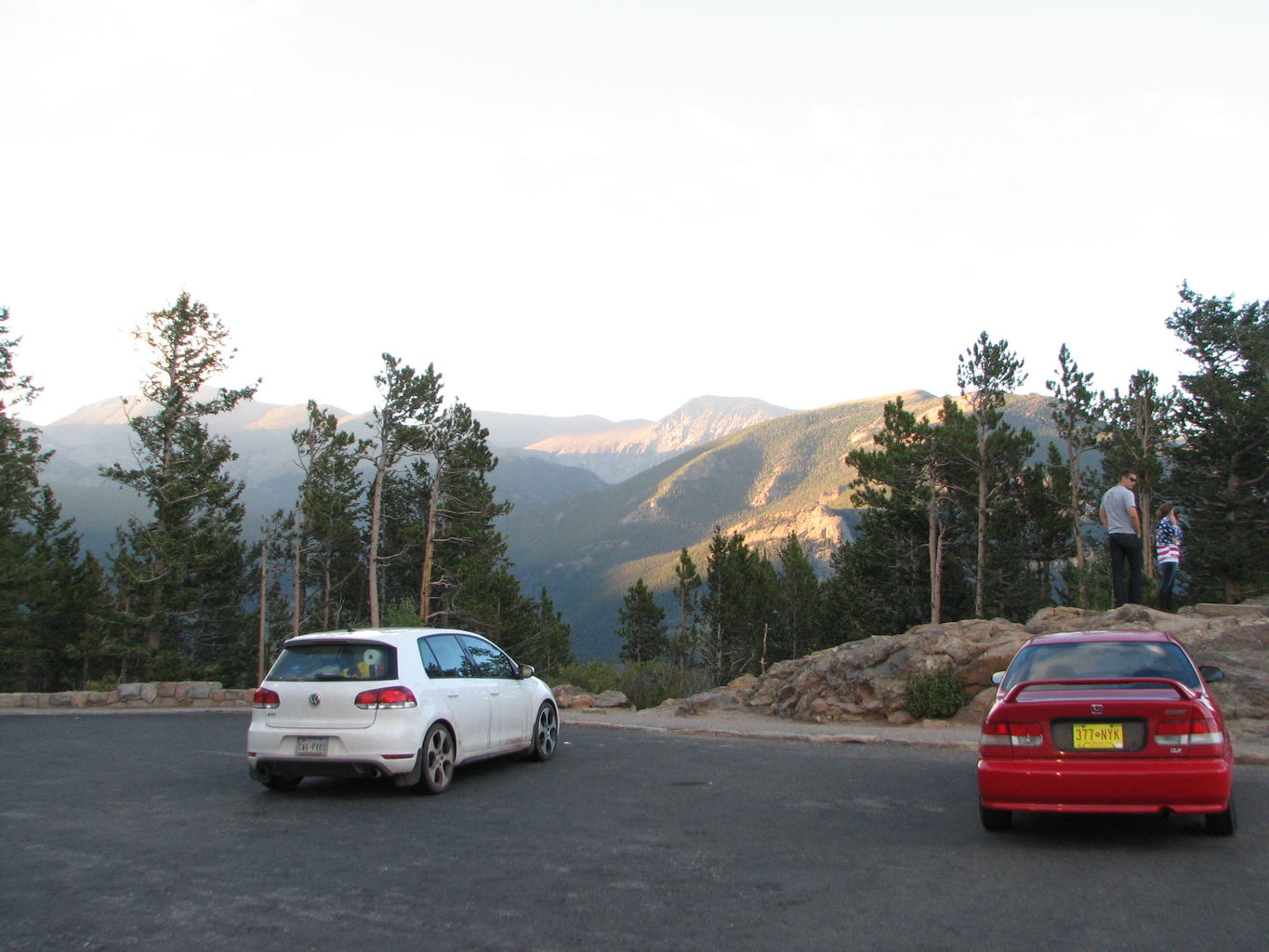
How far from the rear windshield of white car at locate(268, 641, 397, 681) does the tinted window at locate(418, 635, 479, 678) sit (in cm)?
49

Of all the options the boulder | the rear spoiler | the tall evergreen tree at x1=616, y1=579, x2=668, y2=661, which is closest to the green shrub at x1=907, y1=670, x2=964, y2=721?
the boulder

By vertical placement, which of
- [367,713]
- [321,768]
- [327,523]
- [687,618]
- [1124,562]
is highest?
[327,523]

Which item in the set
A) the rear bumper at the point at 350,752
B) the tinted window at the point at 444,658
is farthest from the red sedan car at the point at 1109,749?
the tinted window at the point at 444,658

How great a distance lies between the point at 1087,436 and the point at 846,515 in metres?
132

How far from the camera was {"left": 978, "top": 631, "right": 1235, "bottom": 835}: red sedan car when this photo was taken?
627 cm

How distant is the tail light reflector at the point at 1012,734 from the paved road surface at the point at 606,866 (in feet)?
2.34

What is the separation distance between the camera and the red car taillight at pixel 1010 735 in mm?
6621

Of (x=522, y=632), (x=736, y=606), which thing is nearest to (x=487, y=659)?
(x=522, y=632)

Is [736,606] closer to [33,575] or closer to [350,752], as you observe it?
[33,575]

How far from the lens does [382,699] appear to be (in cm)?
873

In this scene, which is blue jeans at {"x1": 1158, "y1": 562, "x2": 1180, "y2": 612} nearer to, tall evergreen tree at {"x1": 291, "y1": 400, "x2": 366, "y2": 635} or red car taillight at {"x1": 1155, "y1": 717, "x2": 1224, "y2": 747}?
red car taillight at {"x1": 1155, "y1": 717, "x2": 1224, "y2": 747}

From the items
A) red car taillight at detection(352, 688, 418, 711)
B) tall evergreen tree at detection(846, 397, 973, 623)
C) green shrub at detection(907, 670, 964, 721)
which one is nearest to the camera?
red car taillight at detection(352, 688, 418, 711)

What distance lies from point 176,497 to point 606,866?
42330 mm

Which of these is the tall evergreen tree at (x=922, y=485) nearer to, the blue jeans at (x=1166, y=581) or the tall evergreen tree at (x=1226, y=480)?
the tall evergreen tree at (x=1226, y=480)
